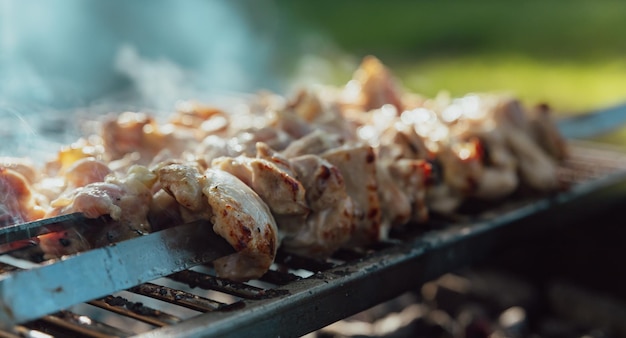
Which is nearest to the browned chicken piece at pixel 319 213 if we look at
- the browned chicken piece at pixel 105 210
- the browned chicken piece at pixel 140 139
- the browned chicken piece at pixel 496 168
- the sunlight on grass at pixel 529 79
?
the browned chicken piece at pixel 105 210

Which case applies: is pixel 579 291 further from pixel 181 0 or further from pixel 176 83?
pixel 181 0

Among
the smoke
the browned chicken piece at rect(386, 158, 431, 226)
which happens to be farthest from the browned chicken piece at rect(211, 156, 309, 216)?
the smoke

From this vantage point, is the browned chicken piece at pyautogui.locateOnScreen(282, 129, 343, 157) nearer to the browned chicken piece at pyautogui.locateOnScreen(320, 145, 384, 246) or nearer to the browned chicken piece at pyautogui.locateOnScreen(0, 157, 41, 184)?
the browned chicken piece at pyautogui.locateOnScreen(320, 145, 384, 246)

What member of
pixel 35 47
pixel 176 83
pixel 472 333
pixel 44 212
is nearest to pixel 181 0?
pixel 35 47

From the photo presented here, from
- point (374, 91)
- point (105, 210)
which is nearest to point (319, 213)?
point (105, 210)

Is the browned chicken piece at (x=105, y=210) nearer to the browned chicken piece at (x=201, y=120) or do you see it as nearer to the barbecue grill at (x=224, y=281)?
the barbecue grill at (x=224, y=281)

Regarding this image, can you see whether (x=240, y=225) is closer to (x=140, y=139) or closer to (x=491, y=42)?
(x=140, y=139)

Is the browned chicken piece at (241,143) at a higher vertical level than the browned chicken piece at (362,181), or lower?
higher
